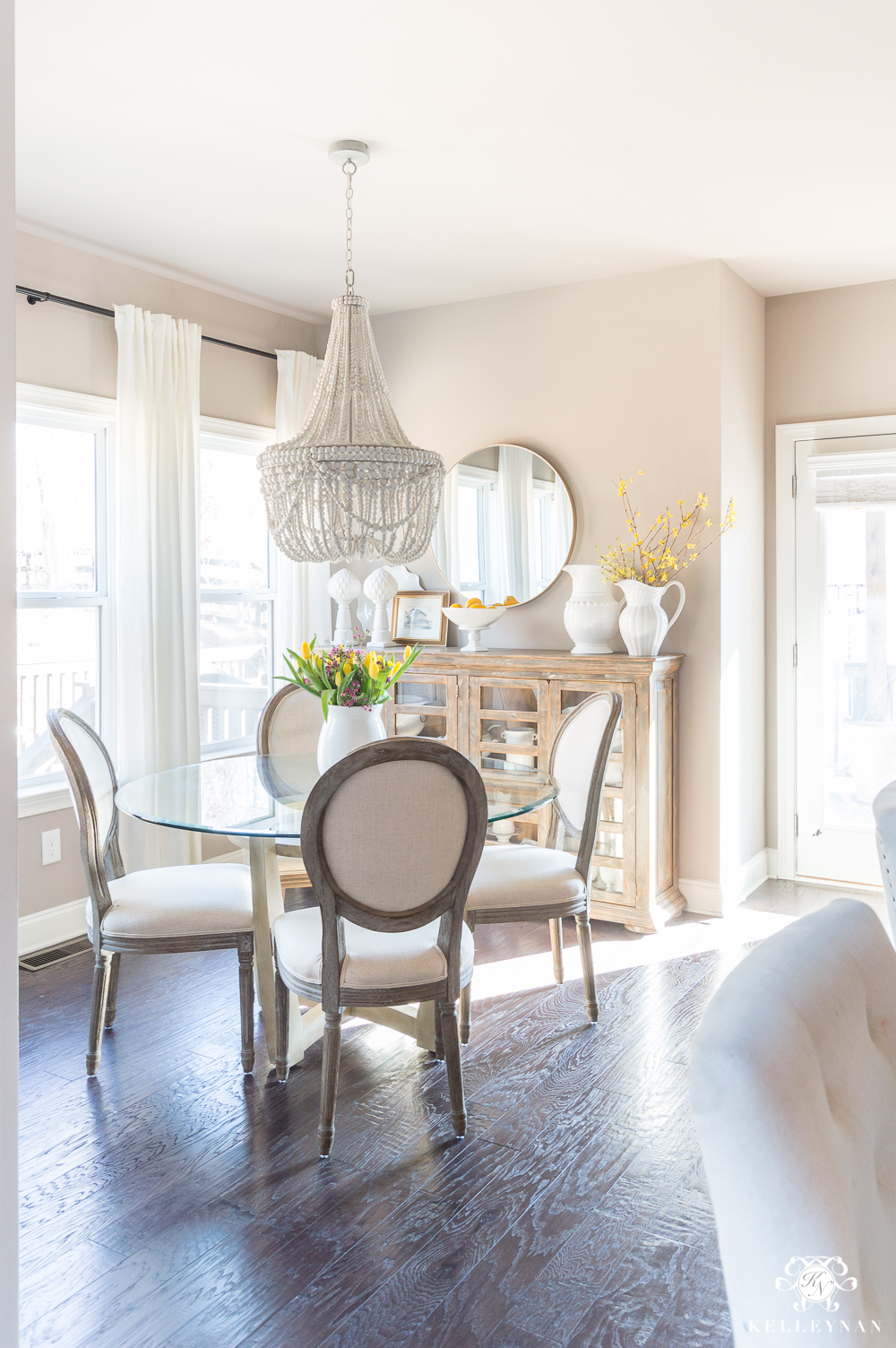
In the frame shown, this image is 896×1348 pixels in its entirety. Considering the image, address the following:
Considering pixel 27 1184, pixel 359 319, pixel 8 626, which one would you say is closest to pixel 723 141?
pixel 359 319

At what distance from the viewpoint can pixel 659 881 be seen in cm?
411

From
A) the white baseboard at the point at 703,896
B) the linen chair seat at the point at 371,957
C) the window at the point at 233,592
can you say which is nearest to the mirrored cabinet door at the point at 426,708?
the window at the point at 233,592

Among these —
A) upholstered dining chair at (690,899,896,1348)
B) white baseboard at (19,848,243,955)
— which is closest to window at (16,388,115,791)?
white baseboard at (19,848,243,955)

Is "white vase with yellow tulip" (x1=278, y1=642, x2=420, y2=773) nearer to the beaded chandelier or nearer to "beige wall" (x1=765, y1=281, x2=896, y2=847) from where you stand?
the beaded chandelier

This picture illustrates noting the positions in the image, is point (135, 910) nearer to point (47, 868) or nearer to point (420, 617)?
point (47, 868)

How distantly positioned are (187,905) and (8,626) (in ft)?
5.32

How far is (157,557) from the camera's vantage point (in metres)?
4.12

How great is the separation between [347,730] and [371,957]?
0.76m

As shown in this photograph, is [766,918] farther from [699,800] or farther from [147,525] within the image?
[147,525]

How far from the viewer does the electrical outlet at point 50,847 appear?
3805mm

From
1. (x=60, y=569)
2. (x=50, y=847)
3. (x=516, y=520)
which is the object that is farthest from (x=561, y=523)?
(x=50, y=847)

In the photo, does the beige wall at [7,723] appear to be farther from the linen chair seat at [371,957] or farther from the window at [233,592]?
the window at [233,592]

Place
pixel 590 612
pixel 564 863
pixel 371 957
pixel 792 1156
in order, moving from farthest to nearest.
A: pixel 590 612, pixel 564 863, pixel 371 957, pixel 792 1156

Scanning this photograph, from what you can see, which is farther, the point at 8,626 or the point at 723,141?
the point at 723,141
